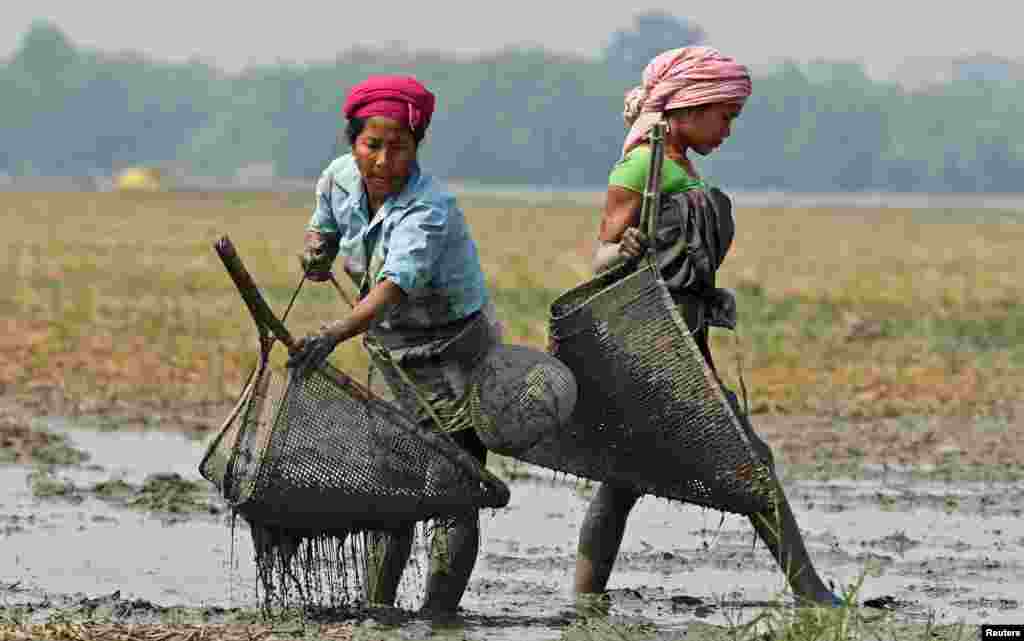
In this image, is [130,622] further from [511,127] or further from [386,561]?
[511,127]

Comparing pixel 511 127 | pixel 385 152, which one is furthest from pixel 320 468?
pixel 511 127

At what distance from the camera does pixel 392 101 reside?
Answer: 5621mm

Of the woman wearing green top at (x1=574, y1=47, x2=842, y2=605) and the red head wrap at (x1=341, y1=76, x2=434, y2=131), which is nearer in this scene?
the red head wrap at (x1=341, y1=76, x2=434, y2=131)

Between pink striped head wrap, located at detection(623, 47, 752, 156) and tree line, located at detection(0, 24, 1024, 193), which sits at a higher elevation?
tree line, located at detection(0, 24, 1024, 193)

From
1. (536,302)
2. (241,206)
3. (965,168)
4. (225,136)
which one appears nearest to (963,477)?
(536,302)

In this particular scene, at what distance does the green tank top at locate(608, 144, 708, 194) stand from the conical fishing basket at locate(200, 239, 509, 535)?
883 millimetres

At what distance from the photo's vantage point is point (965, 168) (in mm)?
139875

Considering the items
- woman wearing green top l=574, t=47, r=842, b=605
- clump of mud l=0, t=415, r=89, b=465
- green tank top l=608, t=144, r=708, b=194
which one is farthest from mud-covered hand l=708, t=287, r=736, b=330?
clump of mud l=0, t=415, r=89, b=465

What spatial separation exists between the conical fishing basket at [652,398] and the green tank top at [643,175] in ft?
0.78

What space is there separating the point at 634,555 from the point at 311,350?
2264 mm

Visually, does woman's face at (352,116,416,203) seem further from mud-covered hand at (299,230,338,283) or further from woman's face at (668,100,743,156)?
woman's face at (668,100,743,156)

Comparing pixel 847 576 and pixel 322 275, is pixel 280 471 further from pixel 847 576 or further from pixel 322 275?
pixel 847 576

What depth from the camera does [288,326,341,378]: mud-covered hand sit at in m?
5.54

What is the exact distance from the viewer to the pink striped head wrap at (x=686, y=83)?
6.05 metres
